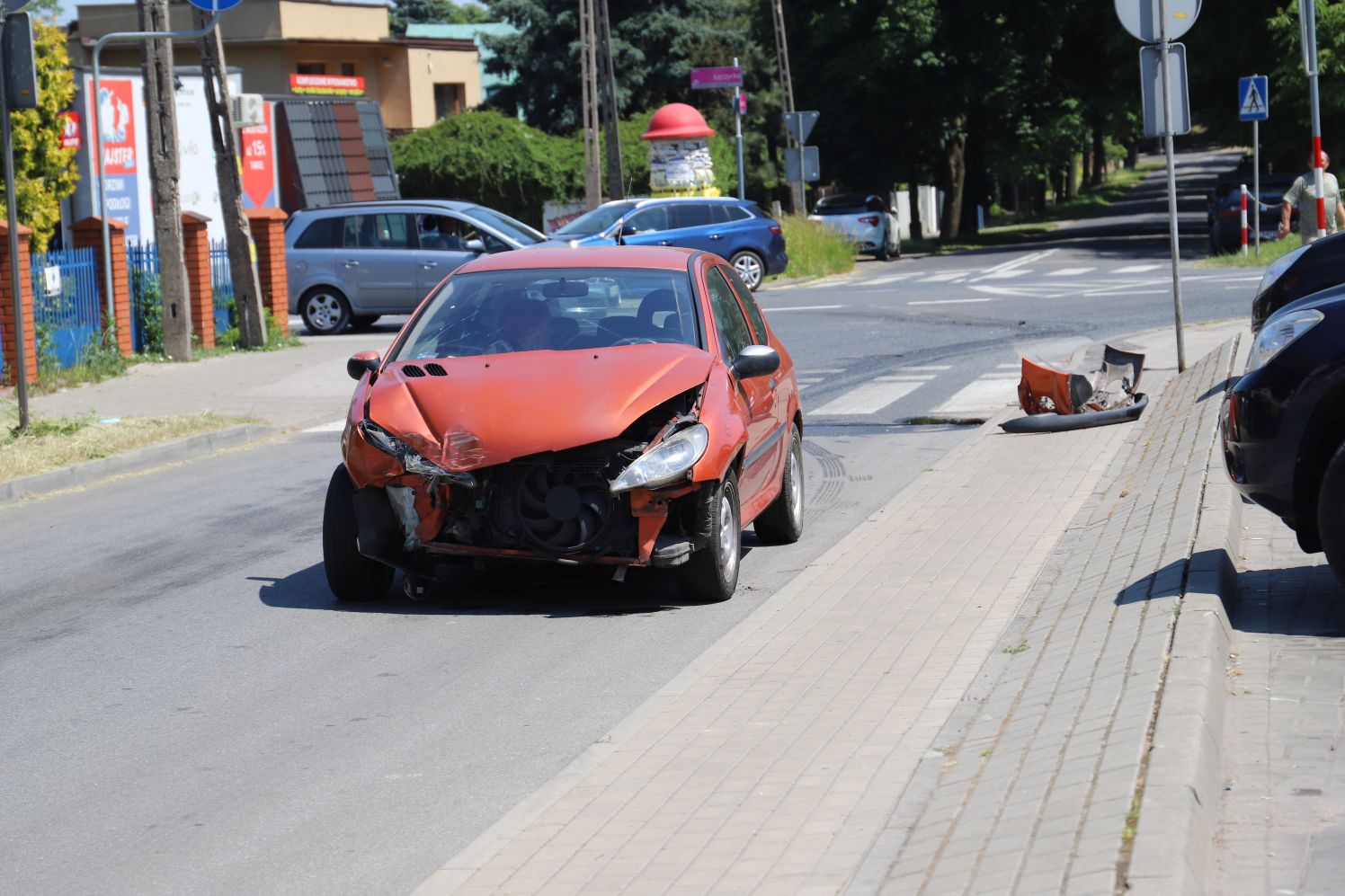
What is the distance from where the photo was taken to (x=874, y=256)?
4412cm

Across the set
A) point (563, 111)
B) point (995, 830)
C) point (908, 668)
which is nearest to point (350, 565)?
point (908, 668)

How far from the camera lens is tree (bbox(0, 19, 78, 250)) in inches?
1101

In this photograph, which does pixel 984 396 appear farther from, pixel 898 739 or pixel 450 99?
pixel 450 99

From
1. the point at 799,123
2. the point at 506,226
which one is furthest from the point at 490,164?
the point at 506,226

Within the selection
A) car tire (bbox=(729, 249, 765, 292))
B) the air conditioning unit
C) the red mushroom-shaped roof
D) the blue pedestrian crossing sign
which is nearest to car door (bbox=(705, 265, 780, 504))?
the blue pedestrian crossing sign

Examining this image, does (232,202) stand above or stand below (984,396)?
above

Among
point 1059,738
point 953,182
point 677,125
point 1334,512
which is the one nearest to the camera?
point 1059,738

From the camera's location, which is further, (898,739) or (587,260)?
(587,260)

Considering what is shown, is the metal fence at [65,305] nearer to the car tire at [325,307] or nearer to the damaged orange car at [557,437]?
the car tire at [325,307]

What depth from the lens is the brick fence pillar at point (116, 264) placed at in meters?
19.9

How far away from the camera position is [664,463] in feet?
24.2

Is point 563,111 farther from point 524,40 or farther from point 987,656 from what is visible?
point 987,656

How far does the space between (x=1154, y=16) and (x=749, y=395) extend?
6.61m

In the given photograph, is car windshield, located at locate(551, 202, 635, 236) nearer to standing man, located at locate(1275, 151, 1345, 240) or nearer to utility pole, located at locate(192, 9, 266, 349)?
utility pole, located at locate(192, 9, 266, 349)
